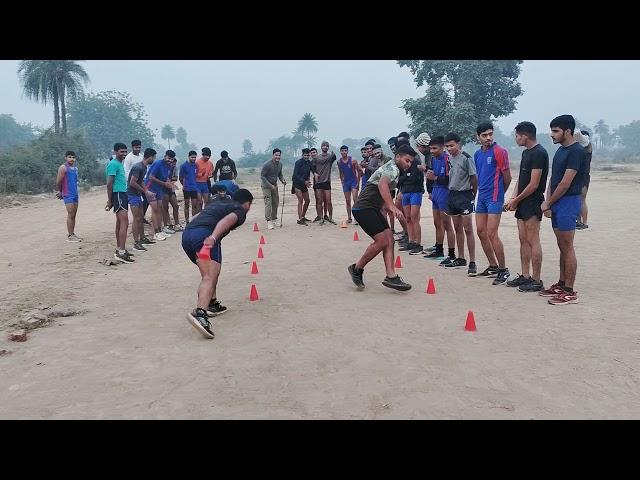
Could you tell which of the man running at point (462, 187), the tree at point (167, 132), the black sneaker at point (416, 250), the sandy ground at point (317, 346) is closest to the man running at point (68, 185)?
the sandy ground at point (317, 346)

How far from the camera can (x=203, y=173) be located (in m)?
12.8

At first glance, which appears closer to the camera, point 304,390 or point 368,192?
point 304,390

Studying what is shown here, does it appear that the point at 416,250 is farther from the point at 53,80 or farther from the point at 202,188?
the point at 53,80

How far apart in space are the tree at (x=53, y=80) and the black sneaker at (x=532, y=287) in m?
37.9

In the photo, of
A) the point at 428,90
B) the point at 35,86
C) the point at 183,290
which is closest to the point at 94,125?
the point at 35,86

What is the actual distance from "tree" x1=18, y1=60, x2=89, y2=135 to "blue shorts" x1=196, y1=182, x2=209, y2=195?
2863 cm

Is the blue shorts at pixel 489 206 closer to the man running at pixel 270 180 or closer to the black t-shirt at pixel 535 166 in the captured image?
the black t-shirt at pixel 535 166

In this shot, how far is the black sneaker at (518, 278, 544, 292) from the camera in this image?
6.25 metres

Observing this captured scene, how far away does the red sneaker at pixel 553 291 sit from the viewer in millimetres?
5852

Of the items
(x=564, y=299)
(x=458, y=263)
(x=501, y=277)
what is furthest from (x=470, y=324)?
(x=458, y=263)

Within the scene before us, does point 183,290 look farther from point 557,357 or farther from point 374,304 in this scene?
point 557,357

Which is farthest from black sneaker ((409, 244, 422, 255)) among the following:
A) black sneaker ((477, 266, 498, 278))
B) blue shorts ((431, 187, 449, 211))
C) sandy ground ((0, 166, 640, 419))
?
black sneaker ((477, 266, 498, 278))
